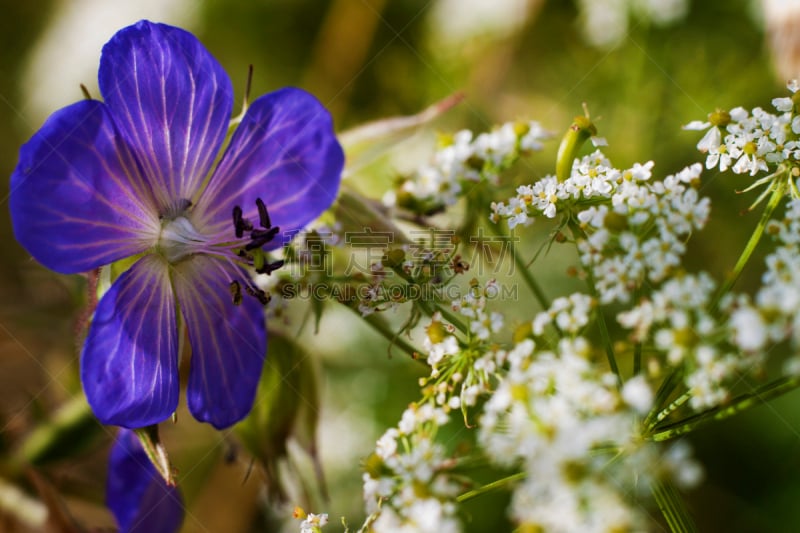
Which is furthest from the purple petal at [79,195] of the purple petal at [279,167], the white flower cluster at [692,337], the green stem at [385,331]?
the white flower cluster at [692,337]

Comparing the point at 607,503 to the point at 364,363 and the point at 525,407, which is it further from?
the point at 364,363

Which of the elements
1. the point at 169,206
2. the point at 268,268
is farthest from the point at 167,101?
the point at 268,268

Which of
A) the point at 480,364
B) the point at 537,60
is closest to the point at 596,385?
the point at 480,364

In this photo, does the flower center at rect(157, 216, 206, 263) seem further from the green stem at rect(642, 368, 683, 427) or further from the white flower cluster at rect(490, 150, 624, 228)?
the green stem at rect(642, 368, 683, 427)

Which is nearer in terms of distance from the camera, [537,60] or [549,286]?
[549,286]

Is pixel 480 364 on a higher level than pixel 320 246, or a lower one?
lower

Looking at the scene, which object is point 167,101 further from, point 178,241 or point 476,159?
point 476,159
